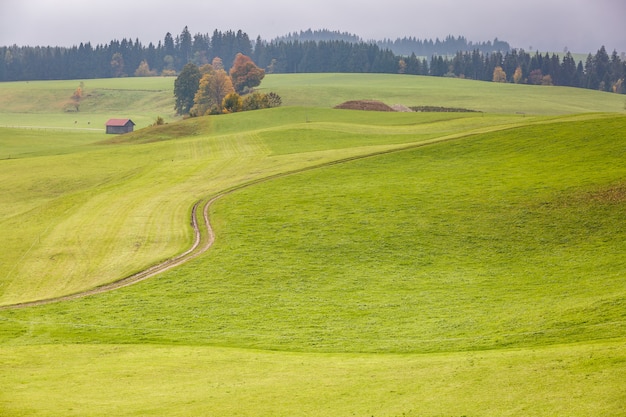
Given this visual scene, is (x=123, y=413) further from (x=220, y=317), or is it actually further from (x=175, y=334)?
(x=220, y=317)

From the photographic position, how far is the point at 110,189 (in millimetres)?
59438

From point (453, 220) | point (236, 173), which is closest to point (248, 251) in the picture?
point (453, 220)

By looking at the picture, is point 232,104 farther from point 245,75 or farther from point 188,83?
point 245,75

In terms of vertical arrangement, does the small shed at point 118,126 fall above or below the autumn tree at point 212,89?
below

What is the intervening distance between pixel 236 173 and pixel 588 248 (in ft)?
105

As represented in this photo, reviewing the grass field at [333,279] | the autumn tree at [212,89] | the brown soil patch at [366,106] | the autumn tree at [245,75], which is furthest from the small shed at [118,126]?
the grass field at [333,279]

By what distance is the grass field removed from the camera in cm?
2033

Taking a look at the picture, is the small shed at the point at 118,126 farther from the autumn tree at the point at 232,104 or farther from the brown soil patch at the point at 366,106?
the brown soil patch at the point at 366,106

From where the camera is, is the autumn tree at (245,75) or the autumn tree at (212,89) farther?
the autumn tree at (245,75)

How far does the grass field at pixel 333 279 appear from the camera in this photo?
2033 cm

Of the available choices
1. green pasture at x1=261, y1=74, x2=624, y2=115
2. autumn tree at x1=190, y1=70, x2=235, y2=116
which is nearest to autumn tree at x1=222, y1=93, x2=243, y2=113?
autumn tree at x1=190, y1=70, x2=235, y2=116

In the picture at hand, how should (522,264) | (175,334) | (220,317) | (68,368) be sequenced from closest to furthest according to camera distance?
(68,368)
(175,334)
(220,317)
(522,264)

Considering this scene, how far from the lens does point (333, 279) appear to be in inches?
1432

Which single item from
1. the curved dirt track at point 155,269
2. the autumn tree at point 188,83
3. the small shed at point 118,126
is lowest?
the curved dirt track at point 155,269
